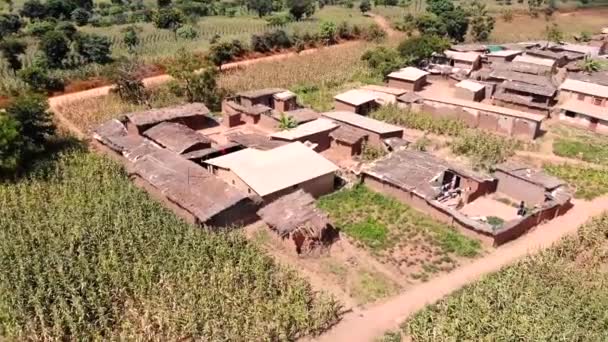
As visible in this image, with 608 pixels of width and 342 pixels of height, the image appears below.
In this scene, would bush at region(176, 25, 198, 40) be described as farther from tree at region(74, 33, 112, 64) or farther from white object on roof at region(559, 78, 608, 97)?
white object on roof at region(559, 78, 608, 97)

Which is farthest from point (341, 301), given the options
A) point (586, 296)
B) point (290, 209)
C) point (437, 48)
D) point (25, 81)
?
point (437, 48)

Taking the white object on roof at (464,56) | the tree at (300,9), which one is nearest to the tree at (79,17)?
the tree at (300,9)

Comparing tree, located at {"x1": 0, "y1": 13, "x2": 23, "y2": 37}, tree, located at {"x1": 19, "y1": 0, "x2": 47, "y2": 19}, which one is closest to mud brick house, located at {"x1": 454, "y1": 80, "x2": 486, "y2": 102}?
tree, located at {"x1": 0, "y1": 13, "x2": 23, "y2": 37}

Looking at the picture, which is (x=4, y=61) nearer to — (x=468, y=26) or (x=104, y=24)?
(x=104, y=24)

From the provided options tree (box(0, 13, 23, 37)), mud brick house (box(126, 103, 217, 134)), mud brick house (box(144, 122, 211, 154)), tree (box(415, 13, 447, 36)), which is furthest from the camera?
tree (box(415, 13, 447, 36))

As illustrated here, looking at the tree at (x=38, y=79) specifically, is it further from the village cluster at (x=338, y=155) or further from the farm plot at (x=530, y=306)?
the farm plot at (x=530, y=306)

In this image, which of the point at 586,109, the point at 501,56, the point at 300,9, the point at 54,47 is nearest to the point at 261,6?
the point at 300,9

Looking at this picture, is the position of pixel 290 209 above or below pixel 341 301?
above
